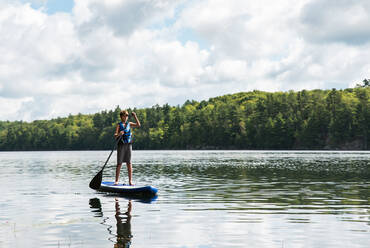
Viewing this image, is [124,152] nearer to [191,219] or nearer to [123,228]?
[191,219]

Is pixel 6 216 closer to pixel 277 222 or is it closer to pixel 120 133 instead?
pixel 120 133

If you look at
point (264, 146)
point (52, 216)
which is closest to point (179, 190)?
point (52, 216)

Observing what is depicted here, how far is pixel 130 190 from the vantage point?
73.3ft

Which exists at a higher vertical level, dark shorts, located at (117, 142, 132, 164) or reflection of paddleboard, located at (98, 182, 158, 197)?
dark shorts, located at (117, 142, 132, 164)

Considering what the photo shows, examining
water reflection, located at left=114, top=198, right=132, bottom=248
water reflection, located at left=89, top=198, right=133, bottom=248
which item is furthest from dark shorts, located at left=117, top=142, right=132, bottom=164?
water reflection, located at left=114, top=198, right=132, bottom=248

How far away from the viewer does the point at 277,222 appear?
14609mm

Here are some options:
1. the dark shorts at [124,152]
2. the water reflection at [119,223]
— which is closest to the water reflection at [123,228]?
the water reflection at [119,223]

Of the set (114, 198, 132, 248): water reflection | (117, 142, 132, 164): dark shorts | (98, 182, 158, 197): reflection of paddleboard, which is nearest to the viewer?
(114, 198, 132, 248): water reflection

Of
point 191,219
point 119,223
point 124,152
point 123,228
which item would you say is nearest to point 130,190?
point 124,152

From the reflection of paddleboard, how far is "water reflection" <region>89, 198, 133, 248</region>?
1.39 metres

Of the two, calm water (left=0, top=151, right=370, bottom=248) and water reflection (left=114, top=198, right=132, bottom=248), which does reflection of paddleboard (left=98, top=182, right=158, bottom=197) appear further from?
water reflection (left=114, top=198, right=132, bottom=248)

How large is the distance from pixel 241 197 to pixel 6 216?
10.1 metres

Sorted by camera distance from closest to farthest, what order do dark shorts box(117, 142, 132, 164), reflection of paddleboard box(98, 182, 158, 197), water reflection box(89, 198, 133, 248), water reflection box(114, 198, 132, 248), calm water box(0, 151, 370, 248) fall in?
water reflection box(114, 198, 132, 248) < water reflection box(89, 198, 133, 248) < calm water box(0, 151, 370, 248) < reflection of paddleboard box(98, 182, 158, 197) < dark shorts box(117, 142, 132, 164)

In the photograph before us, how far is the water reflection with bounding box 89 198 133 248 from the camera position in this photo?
1177cm
